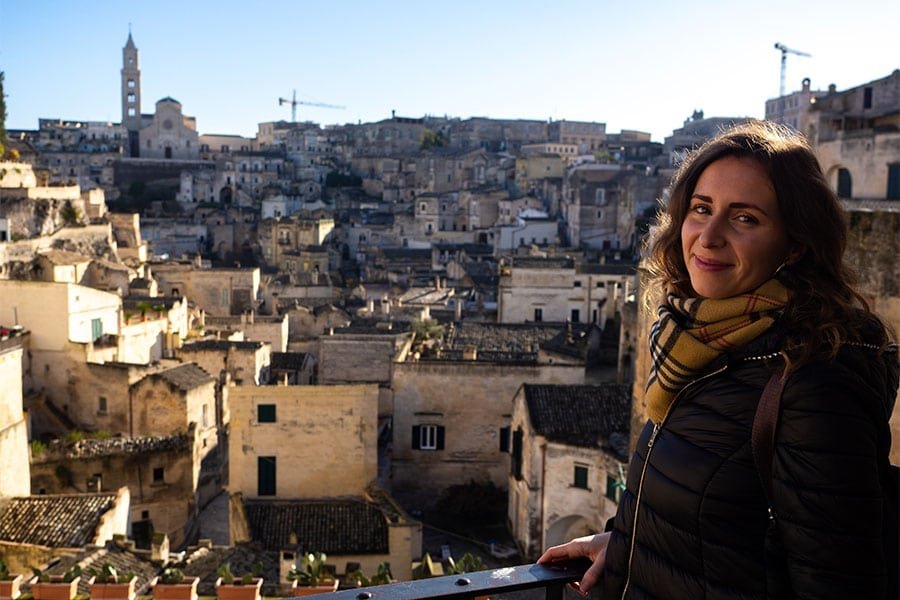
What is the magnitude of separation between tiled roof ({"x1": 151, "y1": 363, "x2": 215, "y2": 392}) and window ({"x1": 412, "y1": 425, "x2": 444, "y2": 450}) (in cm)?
548

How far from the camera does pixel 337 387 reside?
17.3 metres

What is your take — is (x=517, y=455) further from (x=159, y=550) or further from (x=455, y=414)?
(x=159, y=550)

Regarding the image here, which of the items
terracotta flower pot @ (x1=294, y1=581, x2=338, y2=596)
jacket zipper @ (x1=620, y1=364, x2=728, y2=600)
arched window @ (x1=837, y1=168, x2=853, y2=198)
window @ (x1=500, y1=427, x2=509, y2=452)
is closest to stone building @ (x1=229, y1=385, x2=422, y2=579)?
window @ (x1=500, y1=427, x2=509, y2=452)

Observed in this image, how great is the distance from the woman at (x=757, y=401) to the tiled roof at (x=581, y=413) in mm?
14445

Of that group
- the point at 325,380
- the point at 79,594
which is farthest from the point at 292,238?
the point at 79,594

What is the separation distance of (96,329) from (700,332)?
79.3 feet

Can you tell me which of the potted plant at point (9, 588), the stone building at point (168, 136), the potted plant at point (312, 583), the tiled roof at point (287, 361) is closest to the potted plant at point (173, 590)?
the potted plant at point (312, 583)

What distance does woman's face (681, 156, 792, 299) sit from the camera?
7.20 feet

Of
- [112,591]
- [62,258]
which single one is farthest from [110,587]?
[62,258]

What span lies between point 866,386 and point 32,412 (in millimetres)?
23325

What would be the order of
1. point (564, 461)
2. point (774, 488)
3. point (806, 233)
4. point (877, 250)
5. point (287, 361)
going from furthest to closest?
point (287, 361), point (564, 461), point (877, 250), point (806, 233), point (774, 488)

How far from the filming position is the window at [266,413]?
17.2 metres

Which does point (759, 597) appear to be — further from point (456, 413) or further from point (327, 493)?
point (456, 413)

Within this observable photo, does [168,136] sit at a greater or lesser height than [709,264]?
greater
